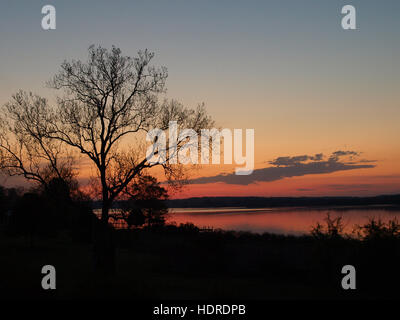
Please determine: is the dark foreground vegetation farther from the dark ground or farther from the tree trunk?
the tree trunk

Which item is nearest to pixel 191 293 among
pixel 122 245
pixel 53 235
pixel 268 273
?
pixel 268 273

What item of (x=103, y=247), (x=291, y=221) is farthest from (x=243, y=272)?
(x=291, y=221)

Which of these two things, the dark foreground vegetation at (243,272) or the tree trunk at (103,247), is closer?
the dark foreground vegetation at (243,272)

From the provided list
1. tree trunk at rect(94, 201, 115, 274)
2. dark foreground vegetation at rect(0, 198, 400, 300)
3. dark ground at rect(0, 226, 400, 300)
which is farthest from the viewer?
tree trunk at rect(94, 201, 115, 274)

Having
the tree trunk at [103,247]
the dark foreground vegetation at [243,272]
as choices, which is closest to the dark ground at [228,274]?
the dark foreground vegetation at [243,272]

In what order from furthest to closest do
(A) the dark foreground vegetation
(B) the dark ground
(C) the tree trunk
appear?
(C) the tree trunk, (A) the dark foreground vegetation, (B) the dark ground

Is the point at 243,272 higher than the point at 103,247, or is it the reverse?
the point at 103,247

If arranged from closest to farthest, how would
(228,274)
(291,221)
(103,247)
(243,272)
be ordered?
(103,247), (243,272), (228,274), (291,221)

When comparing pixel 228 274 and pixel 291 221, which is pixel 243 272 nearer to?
pixel 228 274

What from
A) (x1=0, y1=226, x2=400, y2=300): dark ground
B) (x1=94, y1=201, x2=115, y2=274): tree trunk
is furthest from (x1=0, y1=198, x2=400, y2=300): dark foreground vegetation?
(x1=94, y1=201, x2=115, y2=274): tree trunk

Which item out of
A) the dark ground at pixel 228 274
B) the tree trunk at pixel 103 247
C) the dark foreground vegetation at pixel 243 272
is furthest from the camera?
the tree trunk at pixel 103 247

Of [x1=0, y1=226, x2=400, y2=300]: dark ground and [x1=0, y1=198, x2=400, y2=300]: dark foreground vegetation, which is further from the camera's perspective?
[x1=0, y1=198, x2=400, y2=300]: dark foreground vegetation

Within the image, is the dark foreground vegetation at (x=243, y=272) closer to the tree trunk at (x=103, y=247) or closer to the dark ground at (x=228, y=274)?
the dark ground at (x=228, y=274)
